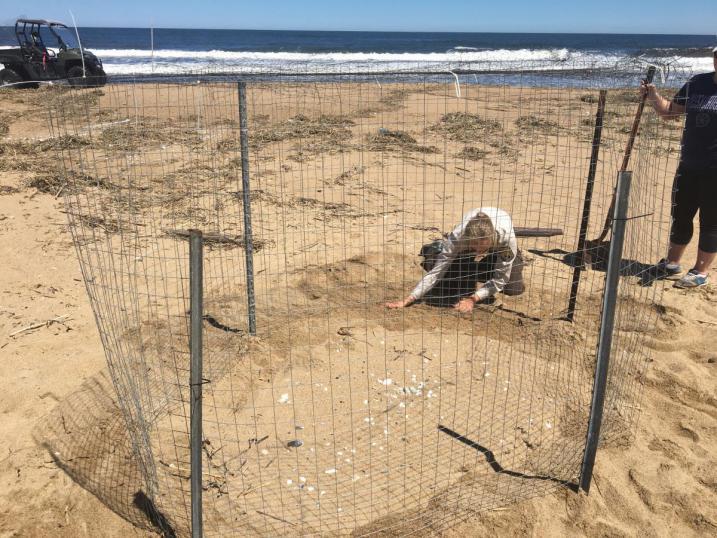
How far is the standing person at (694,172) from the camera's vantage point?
4.66 meters

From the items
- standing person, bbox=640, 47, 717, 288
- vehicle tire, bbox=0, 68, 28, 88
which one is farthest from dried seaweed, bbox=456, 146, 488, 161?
Answer: vehicle tire, bbox=0, 68, 28, 88

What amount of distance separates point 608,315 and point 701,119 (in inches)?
118

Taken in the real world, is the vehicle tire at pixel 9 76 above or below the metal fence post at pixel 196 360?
above

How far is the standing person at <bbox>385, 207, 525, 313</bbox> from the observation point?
4324 millimetres

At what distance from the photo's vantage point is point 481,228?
429cm

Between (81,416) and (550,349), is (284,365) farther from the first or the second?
(550,349)

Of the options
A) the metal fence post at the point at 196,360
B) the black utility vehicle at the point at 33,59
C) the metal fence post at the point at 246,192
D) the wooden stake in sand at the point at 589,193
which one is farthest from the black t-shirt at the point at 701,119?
the black utility vehicle at the point at 33,59

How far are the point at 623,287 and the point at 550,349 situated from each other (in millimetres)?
994

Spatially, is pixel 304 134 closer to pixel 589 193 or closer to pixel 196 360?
pixel 589 193

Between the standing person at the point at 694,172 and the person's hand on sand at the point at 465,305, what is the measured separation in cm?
187

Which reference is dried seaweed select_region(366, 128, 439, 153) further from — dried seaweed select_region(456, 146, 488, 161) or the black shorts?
the black shorts

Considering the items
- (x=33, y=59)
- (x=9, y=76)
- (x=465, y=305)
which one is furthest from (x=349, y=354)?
(x=9, y=76)

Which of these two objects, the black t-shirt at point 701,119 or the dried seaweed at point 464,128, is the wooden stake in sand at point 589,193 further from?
the dried seaweed at point 464,128

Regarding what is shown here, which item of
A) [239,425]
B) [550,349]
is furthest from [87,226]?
[550,349]
